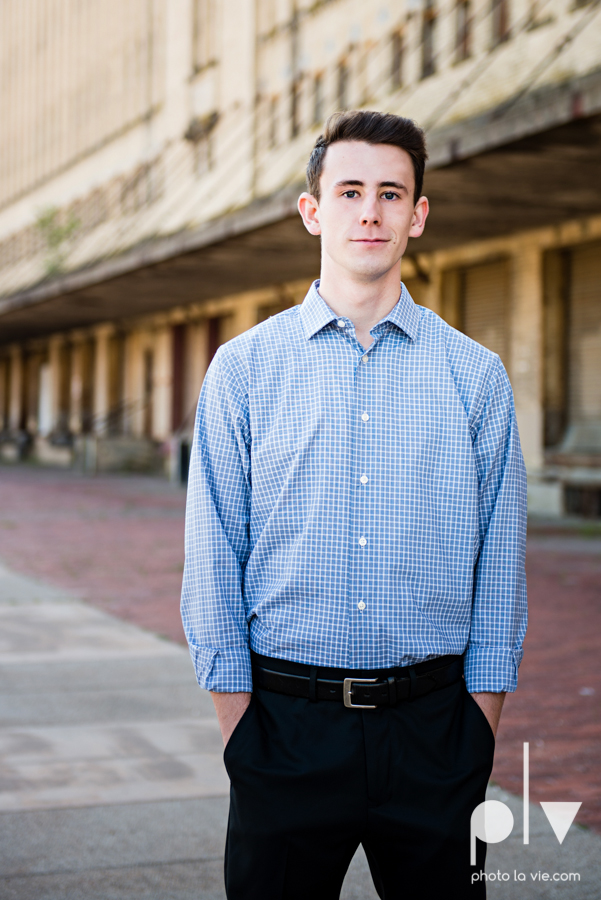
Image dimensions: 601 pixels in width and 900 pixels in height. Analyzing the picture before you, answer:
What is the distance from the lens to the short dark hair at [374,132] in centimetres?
244

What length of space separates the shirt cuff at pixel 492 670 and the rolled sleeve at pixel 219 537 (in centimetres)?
47

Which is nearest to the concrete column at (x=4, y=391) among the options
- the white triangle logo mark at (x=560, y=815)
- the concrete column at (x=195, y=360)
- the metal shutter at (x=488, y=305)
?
the concrete column at (x=195, y=360)

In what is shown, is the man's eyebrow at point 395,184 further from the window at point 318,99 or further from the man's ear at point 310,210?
the window at point 318,99

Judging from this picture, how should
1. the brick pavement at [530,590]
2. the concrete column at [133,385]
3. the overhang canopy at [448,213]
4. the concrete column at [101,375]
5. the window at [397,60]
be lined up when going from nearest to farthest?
the brick pavement at [530,590] < the overhang canopy at [448,213] < the window at [397,60] < the concrete column at [133,385] < the concrete column at [101,375]

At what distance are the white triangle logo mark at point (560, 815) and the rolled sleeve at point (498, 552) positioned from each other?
71.4 inches

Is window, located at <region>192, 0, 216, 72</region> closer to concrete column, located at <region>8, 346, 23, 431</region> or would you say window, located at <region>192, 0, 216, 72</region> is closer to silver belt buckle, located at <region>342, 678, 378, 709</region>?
concrete column, located at <region>8, 346, 23, 431</region>

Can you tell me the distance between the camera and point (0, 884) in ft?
11.8

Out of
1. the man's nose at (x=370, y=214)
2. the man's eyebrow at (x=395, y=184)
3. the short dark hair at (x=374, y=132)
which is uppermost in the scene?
the short dark hair at (x=374, y=132)

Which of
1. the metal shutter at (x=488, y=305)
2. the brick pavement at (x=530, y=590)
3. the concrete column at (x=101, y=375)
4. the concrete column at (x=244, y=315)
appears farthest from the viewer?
the concrete column at (x=101, y=375)

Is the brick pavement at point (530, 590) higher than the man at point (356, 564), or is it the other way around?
the man at point (356, 564)

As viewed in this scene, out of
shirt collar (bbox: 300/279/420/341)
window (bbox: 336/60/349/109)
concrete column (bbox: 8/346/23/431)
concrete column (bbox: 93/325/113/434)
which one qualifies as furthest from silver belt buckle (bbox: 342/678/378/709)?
concrete column (bbox: 8/346/23/431)

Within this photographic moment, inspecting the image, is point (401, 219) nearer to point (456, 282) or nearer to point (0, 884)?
point (0, 884)

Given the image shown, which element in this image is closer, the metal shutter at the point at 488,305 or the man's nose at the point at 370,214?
the man's nose at the point at 370,214

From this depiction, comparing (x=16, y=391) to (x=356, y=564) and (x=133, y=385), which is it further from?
(x=356, y=564)
